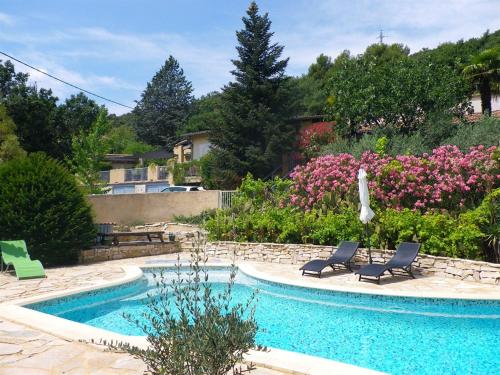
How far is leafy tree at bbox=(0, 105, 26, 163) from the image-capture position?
26.8 m

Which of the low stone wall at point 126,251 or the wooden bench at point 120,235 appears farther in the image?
the wooden bench at point 120,235

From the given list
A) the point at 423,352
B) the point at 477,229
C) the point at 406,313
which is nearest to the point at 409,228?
the point at 477,229

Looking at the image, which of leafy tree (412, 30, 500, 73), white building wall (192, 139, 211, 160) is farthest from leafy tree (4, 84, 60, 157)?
leafy tree (412, 30, 500, 73)

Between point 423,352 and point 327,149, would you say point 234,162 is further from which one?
point 423,352

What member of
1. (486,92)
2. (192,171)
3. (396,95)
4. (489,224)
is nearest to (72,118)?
(192,171)

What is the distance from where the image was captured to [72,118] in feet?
155

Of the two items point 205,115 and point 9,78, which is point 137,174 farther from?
point 9,78

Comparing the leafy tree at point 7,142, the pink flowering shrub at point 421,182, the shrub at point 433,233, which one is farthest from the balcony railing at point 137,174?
the shrub at point 433,233

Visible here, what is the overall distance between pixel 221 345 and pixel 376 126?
23028 millimetres

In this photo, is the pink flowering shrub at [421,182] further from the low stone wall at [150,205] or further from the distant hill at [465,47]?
the distant hill at [465,47]

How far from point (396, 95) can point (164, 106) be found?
2056 inches

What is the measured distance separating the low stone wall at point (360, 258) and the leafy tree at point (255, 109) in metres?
13.1

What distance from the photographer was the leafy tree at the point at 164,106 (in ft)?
227

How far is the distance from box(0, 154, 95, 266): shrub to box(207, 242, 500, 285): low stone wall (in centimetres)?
453
